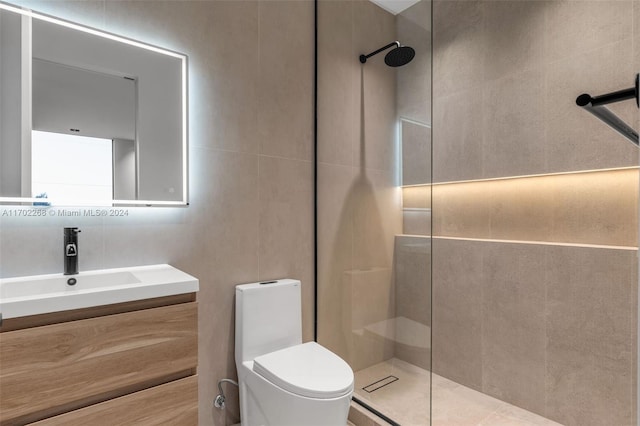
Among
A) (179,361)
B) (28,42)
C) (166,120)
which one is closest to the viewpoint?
(179,361)

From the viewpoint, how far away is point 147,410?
110cm

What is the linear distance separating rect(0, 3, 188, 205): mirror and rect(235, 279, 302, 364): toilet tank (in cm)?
59

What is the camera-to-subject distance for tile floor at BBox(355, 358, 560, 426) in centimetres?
166

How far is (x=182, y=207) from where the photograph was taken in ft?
5.24

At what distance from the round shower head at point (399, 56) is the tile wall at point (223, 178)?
1.85 feet

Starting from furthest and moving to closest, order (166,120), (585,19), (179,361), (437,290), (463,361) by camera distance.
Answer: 1. (437,290)
2. (463,361)
3. (585,19)
4. (166,120)
5. (179,361)

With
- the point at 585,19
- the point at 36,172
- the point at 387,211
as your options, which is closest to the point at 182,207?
the point at 36,172

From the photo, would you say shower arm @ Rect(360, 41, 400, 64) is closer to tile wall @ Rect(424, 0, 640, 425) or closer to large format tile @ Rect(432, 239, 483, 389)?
tile wall @ Rect(424, 0, 640, 425)

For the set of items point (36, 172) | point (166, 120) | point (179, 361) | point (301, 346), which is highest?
point (166, 120)

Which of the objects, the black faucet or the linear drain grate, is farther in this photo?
the linear drain grate

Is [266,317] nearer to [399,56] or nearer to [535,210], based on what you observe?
[399,56]

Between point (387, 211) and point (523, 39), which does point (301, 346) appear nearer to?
point (387, 211)

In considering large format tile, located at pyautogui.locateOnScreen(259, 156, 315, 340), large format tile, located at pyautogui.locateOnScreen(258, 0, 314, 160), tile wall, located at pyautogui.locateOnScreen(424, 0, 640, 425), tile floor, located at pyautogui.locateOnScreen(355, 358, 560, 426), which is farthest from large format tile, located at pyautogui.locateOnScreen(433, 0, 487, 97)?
tile floor, located at pyautogui.locateOnScreen(355, 358, 560, 426)

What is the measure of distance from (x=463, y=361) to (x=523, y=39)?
2.02 meters
